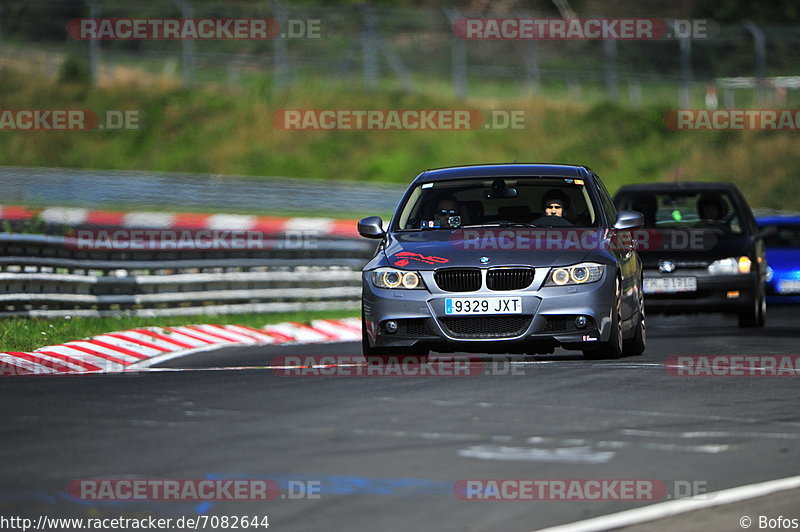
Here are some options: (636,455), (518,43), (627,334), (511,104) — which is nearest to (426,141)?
(511,104)

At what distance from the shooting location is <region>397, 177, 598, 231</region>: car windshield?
12469 millimetres

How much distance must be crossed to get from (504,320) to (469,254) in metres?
0.55

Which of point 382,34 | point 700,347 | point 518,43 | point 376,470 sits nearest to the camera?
point 376,470

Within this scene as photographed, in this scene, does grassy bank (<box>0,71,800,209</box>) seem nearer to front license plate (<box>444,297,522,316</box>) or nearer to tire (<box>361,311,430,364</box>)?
tire (<box>361,311,430,364</box>)

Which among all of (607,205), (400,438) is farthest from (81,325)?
(400,438)

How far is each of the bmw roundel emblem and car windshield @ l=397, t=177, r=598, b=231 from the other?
416 centimetres

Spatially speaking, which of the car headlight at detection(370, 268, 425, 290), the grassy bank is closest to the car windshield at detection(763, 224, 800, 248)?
the car headlight at detection(370, 268, 425, 290)

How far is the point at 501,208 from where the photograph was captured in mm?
12797

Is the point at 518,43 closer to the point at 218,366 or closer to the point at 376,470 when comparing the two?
the point at 218,366

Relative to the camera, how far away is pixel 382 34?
43.0m

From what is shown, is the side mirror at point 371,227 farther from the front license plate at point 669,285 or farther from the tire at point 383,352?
the front license plate at point 669,285

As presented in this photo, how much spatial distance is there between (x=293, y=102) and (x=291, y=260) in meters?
26.7

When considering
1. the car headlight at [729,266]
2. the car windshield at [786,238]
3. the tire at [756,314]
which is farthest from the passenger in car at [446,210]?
the car windshield at [786,238]

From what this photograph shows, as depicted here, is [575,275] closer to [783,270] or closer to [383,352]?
[383,352]
